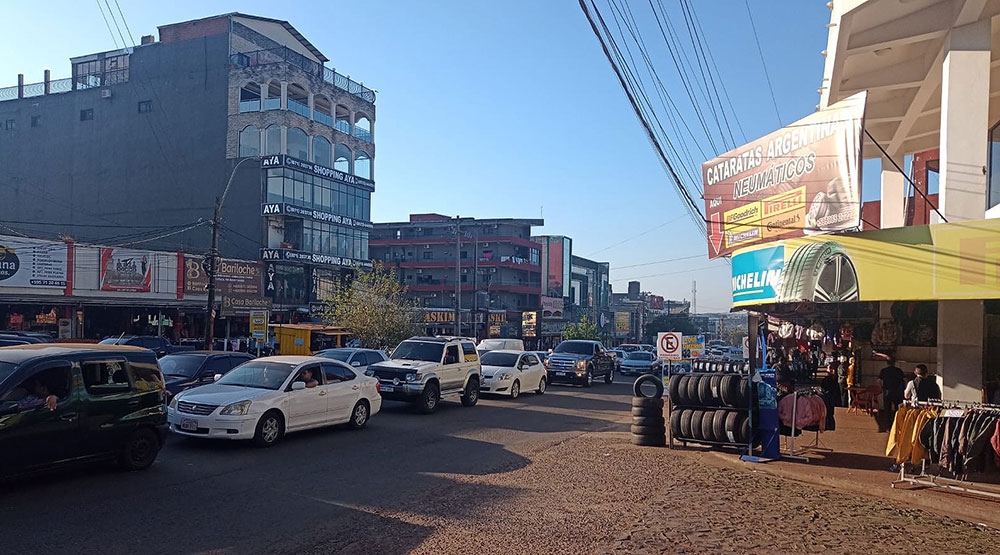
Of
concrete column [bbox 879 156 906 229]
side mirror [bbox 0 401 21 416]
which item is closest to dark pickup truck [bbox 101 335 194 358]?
side mirror [bbox 0 401 21 416]

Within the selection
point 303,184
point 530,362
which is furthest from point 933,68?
point 303,184

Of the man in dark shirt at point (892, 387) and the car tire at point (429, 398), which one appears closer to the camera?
the man in dark shirt at point (892, 387)

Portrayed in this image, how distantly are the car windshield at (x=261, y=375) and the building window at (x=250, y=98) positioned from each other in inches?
1903

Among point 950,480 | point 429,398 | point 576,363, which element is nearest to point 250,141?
point 576,363

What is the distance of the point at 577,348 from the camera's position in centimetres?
3117

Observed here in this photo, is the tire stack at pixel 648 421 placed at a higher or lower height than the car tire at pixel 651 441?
higher

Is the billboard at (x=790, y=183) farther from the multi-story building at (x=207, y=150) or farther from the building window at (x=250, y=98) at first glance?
the building window at (x=250, y=98)

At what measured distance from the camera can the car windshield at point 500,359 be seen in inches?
920

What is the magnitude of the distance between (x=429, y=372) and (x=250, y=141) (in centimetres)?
4517

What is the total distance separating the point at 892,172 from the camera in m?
20.0

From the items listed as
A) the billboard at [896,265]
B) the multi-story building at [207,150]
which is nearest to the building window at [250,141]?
the multi-story building at [207,150]

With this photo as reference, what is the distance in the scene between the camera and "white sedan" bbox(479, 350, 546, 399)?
22.2m

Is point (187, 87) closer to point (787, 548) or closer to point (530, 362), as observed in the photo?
point (530, 362)

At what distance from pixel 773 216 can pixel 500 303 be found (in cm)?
7456
